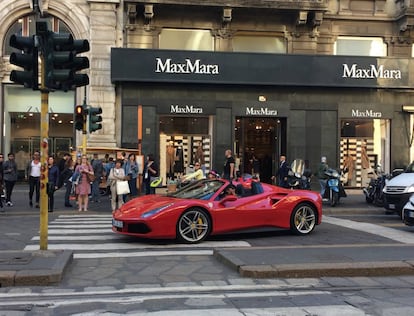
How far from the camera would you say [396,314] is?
215 inches

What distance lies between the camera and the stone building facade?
2152 centimetres

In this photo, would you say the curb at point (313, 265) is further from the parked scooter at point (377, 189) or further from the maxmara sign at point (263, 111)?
the maxmara sign at point (263, 111)

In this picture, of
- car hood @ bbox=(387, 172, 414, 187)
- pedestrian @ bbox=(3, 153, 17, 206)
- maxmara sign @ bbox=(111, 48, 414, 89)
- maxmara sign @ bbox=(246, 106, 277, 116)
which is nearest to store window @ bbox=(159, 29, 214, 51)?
maxmara sign @ bbox=(111, 48, 414, 89)

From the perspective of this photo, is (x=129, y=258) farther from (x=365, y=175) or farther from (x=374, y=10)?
(x=374, y=10)

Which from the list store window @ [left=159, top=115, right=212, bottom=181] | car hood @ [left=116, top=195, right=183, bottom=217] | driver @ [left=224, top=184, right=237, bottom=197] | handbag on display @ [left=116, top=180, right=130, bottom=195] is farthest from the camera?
Result: store window @ [left=159, top=115, right=212, bottom=181]

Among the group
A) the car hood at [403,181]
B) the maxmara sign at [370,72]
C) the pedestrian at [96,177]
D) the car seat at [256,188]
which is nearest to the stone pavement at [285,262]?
the car seat at [256,188]

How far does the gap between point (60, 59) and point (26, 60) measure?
21.7 inches

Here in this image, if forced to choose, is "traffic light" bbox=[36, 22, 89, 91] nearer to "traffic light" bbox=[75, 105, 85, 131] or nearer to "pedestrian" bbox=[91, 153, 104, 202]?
"traffic light" bbox=[75, 105, 85, 131]

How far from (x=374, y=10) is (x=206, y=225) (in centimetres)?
1696

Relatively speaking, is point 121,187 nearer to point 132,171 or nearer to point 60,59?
point 132,171

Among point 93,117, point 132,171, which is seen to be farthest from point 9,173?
point 132,171

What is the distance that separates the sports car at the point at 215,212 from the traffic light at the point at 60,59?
2870 mm

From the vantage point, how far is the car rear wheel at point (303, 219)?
11055 millimetres

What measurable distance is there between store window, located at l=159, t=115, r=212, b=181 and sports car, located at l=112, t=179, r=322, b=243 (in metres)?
10.8
